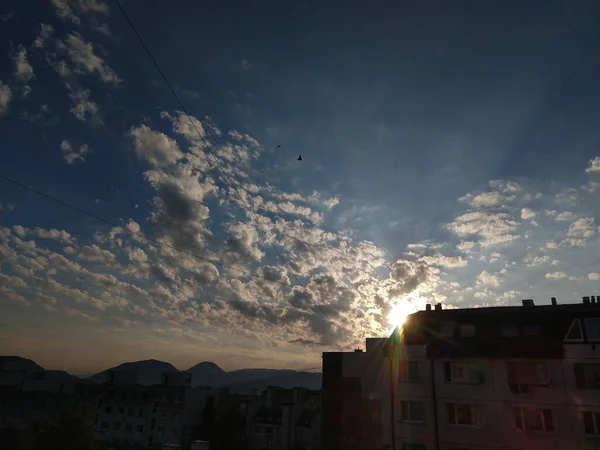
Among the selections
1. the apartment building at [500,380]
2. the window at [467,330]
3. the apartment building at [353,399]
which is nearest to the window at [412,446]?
the apartment building at [500,380]

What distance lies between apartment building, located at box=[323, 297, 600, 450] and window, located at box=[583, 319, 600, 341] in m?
0.06

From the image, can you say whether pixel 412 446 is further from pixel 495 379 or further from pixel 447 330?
pixel 447 330

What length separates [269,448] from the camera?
68125 mm

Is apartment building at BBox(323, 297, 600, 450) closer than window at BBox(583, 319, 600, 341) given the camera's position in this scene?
Yes

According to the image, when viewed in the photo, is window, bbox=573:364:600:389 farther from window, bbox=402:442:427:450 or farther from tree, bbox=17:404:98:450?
tree, bbox=17:404:98:450

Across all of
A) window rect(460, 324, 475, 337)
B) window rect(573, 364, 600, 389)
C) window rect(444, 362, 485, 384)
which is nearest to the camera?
window rect(573, 364, 600, 389)

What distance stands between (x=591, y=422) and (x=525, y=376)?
179 inches

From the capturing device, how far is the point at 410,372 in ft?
112

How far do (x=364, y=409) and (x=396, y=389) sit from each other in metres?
24.6

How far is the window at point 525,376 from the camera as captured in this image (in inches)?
1163

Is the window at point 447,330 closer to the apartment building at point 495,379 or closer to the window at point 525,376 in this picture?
the apartment building at point 495,379

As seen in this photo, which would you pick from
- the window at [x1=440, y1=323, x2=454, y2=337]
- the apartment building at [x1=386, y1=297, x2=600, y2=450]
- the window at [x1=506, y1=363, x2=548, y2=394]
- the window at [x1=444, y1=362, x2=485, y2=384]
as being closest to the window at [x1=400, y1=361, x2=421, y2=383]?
the apartment building at [x1=386, y1=297, x2=600, y2=450]

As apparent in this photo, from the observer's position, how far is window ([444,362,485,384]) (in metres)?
31.4

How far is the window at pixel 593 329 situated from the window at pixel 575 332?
0.47 m
